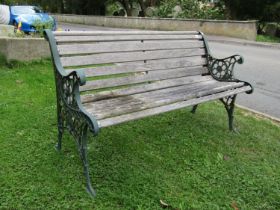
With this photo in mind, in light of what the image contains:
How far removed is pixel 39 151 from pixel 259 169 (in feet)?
7.26

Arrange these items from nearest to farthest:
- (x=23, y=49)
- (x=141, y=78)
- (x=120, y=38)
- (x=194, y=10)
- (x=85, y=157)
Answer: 1. (x=85, y=157)
2. (x=120, y=38)
3. (x=141, y=78)
4. (x=23, y=49)
5. (x=194, y=10)

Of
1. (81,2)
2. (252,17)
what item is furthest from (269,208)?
(81,2)

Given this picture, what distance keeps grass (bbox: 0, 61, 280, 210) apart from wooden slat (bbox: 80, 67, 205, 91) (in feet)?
2.18

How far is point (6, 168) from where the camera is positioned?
3.09 m

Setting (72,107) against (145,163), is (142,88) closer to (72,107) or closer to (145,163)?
(145,163)

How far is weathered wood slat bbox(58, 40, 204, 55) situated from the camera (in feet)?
10.3

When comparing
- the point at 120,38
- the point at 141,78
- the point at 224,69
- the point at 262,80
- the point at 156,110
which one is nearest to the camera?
the point at 156,110

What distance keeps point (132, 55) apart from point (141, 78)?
0.27 meters

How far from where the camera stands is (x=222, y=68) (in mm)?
4422

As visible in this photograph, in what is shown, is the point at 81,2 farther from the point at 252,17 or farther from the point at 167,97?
the point at 167,97

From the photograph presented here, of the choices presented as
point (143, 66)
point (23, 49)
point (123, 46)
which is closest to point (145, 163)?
point (143, 66)

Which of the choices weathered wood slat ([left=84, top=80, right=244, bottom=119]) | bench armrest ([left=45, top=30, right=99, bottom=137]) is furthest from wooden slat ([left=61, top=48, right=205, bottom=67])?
weathered wood slat ([left=84, top=80, right=244, bottom=119])

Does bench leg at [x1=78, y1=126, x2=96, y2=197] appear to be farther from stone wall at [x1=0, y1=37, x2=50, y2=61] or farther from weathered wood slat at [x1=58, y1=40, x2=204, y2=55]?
stone wall at [x1=0, y1=37, x2=50, y2=61]

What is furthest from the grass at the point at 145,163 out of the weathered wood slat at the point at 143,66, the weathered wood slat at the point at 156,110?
the weathered wood slat at the point at 143,66
